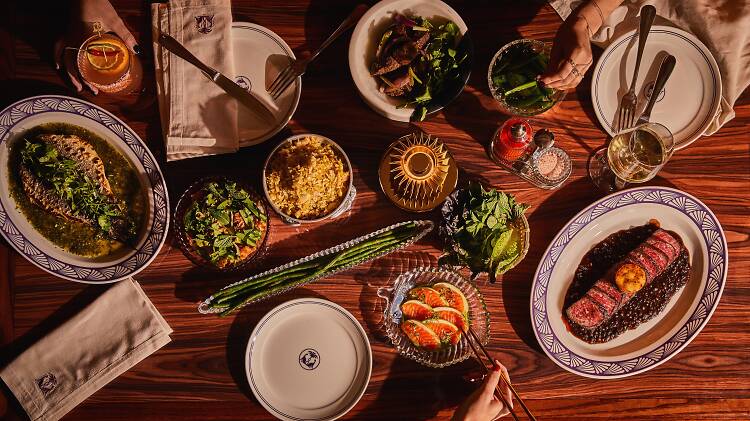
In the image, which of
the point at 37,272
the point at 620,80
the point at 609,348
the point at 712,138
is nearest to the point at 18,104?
the point at 37,272

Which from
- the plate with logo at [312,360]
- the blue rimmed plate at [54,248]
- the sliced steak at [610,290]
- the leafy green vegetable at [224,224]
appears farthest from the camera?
the sliced steak at [610,290]

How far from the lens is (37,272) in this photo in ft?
8.49

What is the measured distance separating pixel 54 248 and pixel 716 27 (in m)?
3.39

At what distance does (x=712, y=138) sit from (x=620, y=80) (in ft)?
1.93

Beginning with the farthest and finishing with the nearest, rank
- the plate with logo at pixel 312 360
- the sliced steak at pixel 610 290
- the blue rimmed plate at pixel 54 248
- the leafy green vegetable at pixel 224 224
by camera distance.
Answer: the sliced steak at pixel 610 290
the plate with logo at pixel 312 360
the blue rimmed plate at pixel 54 248
the leafy green vegetable at pixel 224 224

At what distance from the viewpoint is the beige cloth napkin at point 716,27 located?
263cm

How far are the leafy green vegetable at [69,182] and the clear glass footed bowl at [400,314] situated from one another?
1374mm

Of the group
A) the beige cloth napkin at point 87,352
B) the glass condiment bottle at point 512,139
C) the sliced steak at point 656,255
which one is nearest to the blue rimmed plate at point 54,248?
the beige cloth napkin at point 87,352

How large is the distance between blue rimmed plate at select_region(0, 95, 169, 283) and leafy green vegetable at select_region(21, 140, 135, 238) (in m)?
0.13

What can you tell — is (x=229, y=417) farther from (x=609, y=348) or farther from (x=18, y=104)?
(x=609, y=348)

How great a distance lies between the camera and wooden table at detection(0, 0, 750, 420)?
2605mm

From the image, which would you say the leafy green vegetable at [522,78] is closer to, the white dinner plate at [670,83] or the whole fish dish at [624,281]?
the white dinner plate at [670,83]

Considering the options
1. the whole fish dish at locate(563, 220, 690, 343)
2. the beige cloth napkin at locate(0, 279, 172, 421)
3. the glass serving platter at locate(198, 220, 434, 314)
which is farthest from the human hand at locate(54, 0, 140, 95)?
the whole fish dish at locate(563, 220, 690, 343)

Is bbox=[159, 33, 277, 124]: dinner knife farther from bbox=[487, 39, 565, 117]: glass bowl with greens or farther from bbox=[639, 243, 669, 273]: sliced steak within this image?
bbox=[639, 243, 669, 273]: sliced steak
